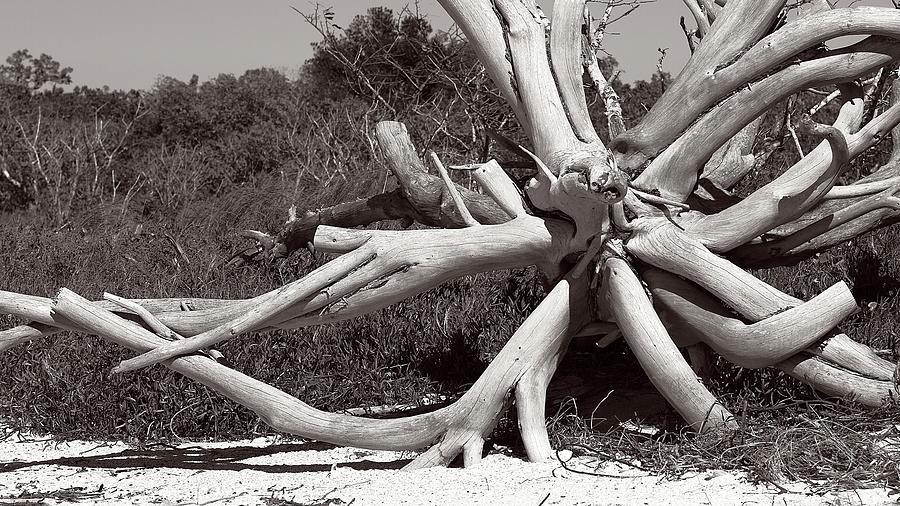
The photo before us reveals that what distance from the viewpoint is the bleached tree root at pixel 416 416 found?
4305mm

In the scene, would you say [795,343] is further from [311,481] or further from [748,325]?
[311,481]

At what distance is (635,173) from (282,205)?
18.8 ft

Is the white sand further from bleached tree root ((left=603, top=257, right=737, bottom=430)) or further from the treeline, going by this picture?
the treeline

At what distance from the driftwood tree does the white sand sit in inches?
8.4

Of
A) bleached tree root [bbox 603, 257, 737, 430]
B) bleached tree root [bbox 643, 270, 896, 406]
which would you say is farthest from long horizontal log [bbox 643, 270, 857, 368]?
bleached tree root [bbox 603, 257, 737, 430]

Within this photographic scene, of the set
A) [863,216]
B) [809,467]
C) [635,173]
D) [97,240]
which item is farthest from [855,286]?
[97,240]

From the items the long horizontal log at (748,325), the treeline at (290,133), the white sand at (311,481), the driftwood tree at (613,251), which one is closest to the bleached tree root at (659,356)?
the driftwood tree at (613,251)

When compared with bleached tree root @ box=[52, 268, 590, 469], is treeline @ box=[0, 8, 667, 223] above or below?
above

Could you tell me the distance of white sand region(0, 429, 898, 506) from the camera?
144 inches

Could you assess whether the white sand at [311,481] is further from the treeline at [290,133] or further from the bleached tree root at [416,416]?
the treeline at [290,133]

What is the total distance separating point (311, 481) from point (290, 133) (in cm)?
1113

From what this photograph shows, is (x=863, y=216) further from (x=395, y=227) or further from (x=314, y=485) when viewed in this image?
(x=395, y=227)

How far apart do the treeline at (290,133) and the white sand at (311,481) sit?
408 centimetres

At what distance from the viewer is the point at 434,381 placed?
543 centimetres
